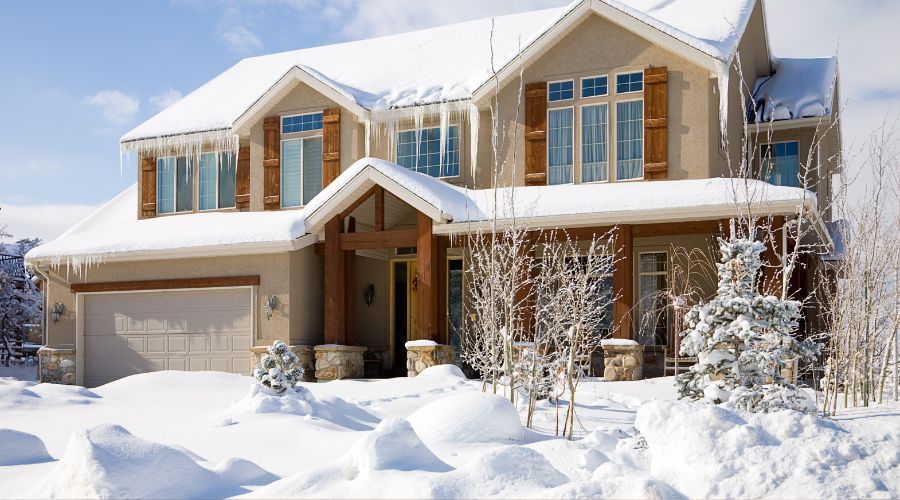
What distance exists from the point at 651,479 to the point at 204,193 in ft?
47.0

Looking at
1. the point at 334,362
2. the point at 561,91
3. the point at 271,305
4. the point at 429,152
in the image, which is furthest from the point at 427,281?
the point at 561,91

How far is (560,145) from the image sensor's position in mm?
14516

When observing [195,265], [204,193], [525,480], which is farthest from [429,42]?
[525,480]

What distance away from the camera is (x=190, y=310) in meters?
15.4

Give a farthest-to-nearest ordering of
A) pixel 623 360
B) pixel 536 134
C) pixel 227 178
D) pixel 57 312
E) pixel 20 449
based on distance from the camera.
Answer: pixel 227 178 < pixel 57 312 < pixel 536 134 < pixel 623 360 < pixel 20 449

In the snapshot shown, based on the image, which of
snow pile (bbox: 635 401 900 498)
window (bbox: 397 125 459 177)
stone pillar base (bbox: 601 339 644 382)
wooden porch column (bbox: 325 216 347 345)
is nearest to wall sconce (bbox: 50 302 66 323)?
wooden porch column (bbox: 325 216 347 345)

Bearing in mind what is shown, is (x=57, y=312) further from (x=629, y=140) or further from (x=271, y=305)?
(x=629, y=140)

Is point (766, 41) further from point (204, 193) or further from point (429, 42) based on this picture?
point (204, 193)

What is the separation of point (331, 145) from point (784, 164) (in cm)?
805

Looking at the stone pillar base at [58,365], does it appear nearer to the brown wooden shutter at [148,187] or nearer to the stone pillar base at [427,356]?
the brown wooden shutter at [148,187]

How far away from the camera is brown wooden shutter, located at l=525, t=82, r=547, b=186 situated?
14.5 m

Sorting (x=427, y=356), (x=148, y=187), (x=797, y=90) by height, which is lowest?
(x=427, y=356)

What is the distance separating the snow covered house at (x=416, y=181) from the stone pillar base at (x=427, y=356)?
24 cm

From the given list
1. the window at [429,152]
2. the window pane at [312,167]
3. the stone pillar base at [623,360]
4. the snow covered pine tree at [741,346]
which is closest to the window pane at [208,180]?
the window pane at [312,167]
